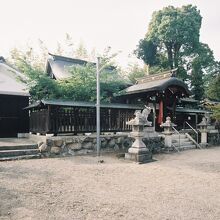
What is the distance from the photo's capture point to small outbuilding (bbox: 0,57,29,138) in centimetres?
1591

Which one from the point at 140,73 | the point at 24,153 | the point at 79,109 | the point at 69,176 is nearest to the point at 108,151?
the point at 79,109

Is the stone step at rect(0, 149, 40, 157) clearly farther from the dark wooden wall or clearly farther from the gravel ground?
the dark wooden wall

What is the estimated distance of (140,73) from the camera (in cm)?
3891

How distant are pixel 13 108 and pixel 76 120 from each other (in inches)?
206

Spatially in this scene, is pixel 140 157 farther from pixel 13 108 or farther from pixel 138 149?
pixel 13 108

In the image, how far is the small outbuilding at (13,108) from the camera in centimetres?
1591

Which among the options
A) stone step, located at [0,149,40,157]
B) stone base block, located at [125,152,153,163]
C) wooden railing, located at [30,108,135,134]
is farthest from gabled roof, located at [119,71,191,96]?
stone step, located at [0,149,40,157]

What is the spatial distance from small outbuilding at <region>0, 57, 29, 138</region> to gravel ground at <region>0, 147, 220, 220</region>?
252 inches

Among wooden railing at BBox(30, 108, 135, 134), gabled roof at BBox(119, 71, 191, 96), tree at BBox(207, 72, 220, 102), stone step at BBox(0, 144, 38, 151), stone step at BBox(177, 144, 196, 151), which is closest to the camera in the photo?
stone step at BBox(0, 144, 38, 151)

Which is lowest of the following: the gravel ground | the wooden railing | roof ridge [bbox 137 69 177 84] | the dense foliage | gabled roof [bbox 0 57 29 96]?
the gravel ground

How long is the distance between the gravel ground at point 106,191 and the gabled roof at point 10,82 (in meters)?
6.60

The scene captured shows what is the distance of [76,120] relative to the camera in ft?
45.0

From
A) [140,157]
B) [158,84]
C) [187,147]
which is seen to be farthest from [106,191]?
[158,84]

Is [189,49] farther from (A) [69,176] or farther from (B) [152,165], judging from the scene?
(A) [69,176]
